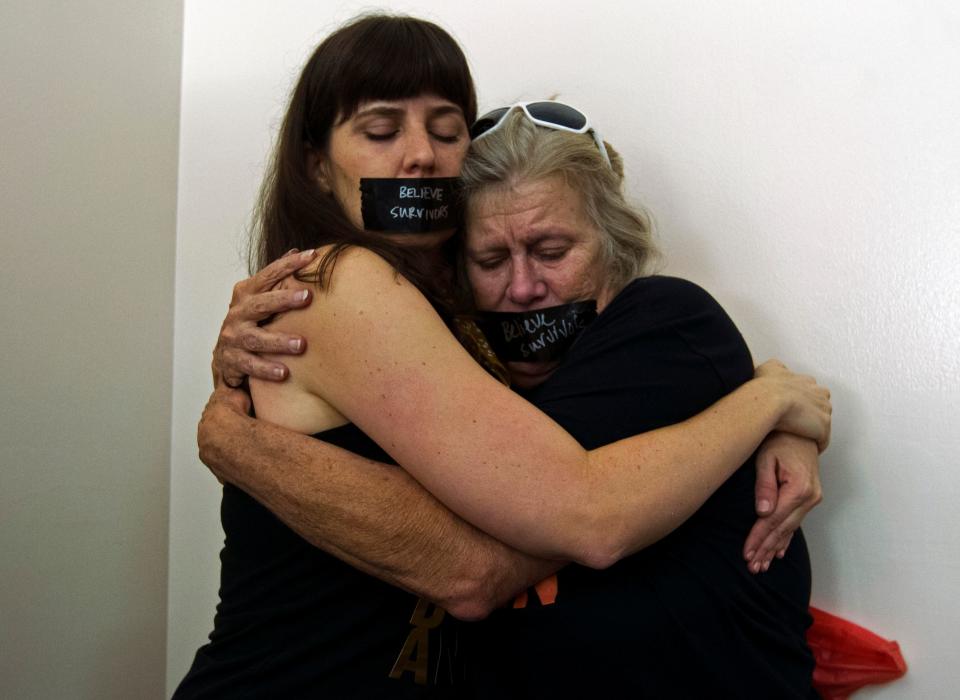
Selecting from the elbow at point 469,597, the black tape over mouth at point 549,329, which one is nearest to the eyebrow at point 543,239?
the black tape over mouth at point 549,329

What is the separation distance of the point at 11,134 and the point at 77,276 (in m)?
0.31

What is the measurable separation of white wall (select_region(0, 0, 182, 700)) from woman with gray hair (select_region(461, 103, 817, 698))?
3.13ft

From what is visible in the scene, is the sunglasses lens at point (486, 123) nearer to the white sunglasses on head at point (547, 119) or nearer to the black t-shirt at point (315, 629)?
the white sunglasses on head at point (547, 119)

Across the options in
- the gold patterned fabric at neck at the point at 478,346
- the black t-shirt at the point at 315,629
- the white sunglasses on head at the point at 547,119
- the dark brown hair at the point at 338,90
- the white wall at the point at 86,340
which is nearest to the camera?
the black t-shirt at the point at 315,629

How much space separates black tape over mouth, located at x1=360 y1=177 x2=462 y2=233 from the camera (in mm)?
1345

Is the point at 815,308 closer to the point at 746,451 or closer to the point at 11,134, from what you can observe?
the point at 746,451

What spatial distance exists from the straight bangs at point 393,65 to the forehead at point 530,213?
0.19 metres

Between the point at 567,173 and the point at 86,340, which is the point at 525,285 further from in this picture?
the point at 86,340

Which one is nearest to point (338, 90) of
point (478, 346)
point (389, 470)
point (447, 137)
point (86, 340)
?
point (447, 137)

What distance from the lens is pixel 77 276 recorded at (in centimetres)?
184

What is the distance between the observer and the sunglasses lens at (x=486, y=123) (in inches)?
59.3

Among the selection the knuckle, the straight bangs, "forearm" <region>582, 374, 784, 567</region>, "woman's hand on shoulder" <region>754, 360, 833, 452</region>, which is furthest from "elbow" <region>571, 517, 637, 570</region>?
the straight bangs

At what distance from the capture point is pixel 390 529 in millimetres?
1072

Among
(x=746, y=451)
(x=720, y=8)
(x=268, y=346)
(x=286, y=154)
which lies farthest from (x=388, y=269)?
(x=720, y=8)
